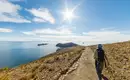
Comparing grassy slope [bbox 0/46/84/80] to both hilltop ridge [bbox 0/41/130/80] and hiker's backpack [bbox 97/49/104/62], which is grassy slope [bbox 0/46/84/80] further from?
hiker's backpack [bbox 97/49/104/62]

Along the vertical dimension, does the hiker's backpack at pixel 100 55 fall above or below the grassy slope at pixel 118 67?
above

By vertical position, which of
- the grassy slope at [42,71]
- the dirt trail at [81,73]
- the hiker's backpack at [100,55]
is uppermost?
the hiker's backpack at [100,55]

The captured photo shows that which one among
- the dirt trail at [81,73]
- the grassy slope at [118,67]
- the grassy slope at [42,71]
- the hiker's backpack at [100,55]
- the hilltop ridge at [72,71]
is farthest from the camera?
the grassy slope at [42,71]

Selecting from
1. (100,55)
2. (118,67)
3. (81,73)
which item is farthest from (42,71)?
(100,55)

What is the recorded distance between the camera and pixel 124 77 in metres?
18.6

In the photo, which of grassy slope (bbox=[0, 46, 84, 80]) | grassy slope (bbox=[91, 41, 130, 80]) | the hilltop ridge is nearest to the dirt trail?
the hilltop ridge

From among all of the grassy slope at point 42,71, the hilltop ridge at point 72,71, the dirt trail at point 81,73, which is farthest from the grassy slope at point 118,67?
the grassy slope at point 42,71

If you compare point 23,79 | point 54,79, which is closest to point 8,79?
point 23,79

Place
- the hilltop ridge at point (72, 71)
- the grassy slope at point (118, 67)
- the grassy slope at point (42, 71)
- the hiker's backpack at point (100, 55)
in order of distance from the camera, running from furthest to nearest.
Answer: the grassy slope at point (42, 71)
the grassy slope at point (118, 67)
the hilltop ridge at point (72, 71)
the hiker's backpack at point (100, 55)

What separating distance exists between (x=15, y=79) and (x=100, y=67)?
42.2 ft

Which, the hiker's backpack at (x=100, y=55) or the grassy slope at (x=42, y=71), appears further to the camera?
the grassy slope at (x=42, y=71)

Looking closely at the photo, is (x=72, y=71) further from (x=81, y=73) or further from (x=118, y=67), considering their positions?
(x=118, y=67)

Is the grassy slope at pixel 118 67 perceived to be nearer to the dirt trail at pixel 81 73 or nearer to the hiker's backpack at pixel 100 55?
the dirt trail at pixel 81 73

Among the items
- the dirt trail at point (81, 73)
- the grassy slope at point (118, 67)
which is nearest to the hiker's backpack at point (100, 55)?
the dirt trail at point (81, 73)
